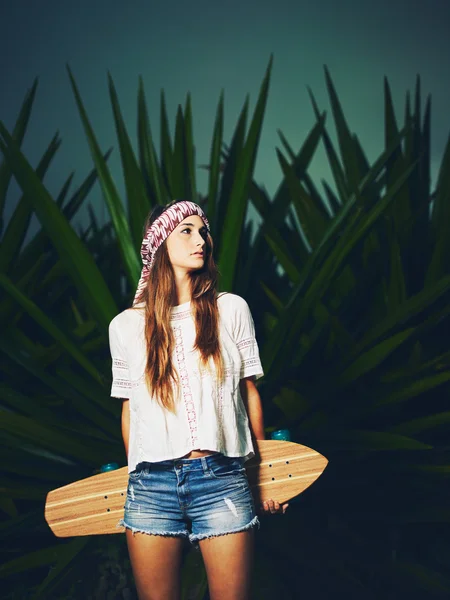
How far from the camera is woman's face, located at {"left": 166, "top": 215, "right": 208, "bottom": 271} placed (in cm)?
99

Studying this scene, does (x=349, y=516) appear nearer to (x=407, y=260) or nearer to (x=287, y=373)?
(x=287, y=373)

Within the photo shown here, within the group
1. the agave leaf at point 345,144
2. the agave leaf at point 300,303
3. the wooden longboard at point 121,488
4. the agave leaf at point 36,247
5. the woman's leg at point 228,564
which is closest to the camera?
the woman's leg at point 228,564

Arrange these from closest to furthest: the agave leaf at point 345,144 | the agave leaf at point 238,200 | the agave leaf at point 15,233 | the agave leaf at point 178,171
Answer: the agave leaf at point 238,200 < the agave leaf at point 178,171 < the agave leaf at point 15,233 < the agave leaf at point 345,144

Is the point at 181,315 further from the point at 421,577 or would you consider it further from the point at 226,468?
the point at 421,577

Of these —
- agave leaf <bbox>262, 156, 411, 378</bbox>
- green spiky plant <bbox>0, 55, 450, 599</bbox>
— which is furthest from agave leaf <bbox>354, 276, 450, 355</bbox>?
agave leaf <bbox>262, 156, 411, 378</bbox>

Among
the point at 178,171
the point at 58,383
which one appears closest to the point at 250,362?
the point at 58,383

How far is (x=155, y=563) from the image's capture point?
2.82ft

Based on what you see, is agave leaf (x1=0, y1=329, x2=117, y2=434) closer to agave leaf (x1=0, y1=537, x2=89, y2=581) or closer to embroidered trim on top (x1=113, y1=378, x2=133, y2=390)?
agave leaf (x1=0, y1=537, x2=89, y2=581)

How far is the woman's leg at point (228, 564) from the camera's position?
0.84 metres

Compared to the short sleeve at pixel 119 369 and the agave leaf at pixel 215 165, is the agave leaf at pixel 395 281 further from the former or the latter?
the short sleeve at pixel 119 369

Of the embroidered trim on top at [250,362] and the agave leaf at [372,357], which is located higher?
the embroidered trim on top at [250,362]

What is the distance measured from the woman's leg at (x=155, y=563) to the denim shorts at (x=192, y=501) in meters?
0.01

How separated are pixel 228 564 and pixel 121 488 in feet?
0.67

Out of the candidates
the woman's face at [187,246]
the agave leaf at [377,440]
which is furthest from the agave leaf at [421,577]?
the woman's face at [187,246]
